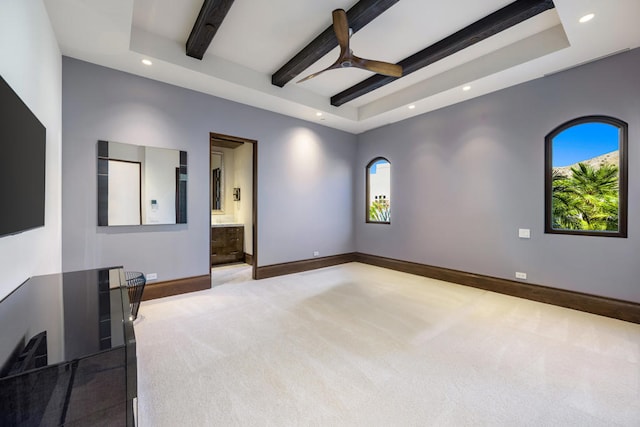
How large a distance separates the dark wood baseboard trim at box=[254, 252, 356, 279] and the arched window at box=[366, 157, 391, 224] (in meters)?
1.05

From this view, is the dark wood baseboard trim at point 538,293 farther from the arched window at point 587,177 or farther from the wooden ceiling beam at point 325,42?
the wooden ceiling beam at point 325,42

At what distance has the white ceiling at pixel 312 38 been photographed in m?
2.58

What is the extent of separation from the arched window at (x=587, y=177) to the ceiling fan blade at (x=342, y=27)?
9.75 feet

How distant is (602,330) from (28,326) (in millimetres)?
4542

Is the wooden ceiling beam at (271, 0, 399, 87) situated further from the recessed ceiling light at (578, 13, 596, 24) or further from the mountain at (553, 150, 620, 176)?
the mountain at (553, 150, 620, 176)

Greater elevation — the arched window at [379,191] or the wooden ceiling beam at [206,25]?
the wooden ceiling beam at [206,25]

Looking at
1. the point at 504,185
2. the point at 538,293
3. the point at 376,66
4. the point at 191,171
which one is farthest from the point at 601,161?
the point at 191,171

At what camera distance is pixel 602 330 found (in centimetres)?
279

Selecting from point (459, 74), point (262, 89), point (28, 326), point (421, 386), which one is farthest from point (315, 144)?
point (28, 326)

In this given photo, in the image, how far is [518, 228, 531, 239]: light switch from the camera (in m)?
3.77

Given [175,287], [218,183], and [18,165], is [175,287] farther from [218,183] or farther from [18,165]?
[218,183]

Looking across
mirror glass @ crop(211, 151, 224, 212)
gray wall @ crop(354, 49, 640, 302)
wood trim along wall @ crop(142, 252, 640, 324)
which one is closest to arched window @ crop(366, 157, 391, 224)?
gray wall @ crop(354, 49, 640, 302)

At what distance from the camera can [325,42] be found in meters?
3.17

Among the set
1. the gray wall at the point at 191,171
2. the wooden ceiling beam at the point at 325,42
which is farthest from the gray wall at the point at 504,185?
the wooden ceiling beam at the point at 325,42
